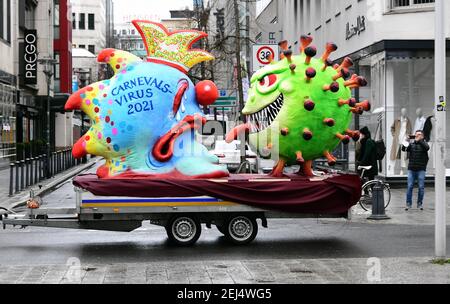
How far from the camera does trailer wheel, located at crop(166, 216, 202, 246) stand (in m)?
12.2

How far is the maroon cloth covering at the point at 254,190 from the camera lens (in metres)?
12.1

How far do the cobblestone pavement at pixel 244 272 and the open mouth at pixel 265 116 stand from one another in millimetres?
3440

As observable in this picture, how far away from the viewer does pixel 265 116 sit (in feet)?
43.5

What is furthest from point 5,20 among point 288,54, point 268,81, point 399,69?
point 288,54

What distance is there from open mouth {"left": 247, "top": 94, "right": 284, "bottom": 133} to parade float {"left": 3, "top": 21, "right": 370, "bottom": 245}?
0.02 metres

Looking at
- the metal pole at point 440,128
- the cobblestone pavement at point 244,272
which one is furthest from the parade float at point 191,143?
the metal pole at point 440,128

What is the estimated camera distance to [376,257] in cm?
1091

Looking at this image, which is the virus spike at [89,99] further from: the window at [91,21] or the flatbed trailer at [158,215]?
the window at [91,21]

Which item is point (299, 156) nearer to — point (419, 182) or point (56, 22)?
point (419, 182)

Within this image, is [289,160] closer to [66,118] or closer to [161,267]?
[161,267]

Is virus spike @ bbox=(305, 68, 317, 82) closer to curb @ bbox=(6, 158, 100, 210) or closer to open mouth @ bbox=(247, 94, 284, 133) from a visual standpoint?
open mouth @ bbox=(247, 94, 284, 133)

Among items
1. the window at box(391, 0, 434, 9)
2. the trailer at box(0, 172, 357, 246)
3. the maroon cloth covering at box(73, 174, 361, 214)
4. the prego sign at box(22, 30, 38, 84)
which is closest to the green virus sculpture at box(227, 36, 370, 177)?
the maroon cloth covering at box(73, 174, 361, 214)

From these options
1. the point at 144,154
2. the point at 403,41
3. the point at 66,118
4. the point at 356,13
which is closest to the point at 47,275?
the point at 144,154
